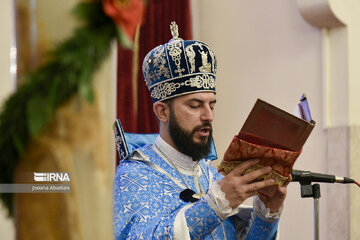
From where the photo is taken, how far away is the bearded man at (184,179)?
286 cm

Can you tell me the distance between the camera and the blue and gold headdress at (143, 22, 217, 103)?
3.45 m

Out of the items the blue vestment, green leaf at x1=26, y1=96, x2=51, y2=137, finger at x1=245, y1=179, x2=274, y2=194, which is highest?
green leaf at x1=26, y1=96, x2=51, y2=137

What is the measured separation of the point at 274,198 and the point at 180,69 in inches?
37.5

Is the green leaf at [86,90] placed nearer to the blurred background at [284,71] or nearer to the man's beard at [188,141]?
the blurred background at [284,71]

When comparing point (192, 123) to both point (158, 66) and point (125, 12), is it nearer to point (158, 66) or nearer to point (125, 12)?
point (158, 66)

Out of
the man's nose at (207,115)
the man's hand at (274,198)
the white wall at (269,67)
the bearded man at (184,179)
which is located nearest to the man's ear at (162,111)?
the bearded man at (184,179)

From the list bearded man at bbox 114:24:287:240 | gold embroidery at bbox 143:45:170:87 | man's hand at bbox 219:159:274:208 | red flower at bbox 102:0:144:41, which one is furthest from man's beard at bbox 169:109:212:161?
red flower at bbox 102:0:144:41

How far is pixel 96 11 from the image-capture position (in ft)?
4.45

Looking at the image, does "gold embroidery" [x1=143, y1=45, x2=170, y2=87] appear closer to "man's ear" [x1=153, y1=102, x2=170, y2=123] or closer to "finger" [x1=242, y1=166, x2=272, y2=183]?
"man's ear" [x1=153, y1=102, x2=170, y2=123]

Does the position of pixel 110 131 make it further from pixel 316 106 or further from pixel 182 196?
pixel 316 106

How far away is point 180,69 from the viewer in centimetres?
353

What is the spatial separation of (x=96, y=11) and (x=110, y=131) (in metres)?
0.28

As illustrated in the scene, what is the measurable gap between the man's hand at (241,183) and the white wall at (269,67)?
2.75 metres

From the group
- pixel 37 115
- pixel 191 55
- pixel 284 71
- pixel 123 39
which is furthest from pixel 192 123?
pixel 284 71
